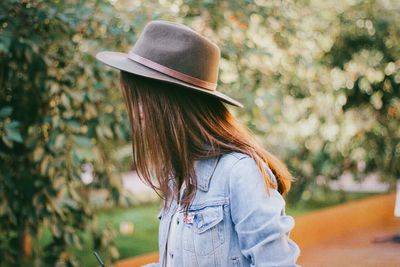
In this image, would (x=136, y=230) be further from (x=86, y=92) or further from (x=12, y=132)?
(x=12, y=132)

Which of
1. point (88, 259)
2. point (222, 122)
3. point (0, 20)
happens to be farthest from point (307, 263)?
point (222, 122)

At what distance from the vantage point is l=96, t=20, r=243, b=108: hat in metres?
1.72

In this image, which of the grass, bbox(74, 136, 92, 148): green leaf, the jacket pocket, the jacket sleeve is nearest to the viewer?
the jacket sleeve

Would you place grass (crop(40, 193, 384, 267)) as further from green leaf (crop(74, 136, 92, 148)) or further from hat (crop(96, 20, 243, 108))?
hat (crop(96, 20, 243, 108))

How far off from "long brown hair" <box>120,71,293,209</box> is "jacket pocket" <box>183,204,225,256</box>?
0.25 feet

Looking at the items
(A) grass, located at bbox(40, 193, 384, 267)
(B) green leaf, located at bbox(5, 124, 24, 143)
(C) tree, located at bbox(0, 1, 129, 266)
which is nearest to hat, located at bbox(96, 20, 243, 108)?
(B) green leaf, located at bbox(5, 124, 24, 143)

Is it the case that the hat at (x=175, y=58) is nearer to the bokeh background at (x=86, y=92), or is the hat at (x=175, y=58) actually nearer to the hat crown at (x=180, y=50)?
the hat crown at (x=180, y=50)

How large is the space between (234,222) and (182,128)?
0.31 metres

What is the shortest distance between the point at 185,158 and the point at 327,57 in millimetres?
5577

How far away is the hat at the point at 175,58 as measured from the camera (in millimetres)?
1723

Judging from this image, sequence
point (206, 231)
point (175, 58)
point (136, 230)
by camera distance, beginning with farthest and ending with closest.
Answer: point (136, 230) → point (175, 58) → point (206, 231)

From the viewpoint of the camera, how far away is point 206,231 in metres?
1.65

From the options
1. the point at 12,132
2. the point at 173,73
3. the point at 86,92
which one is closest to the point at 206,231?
the point at 173,73

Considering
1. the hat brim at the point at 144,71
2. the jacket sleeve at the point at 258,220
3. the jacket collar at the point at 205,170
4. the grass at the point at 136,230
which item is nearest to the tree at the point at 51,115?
the grass at the point at 136,230
